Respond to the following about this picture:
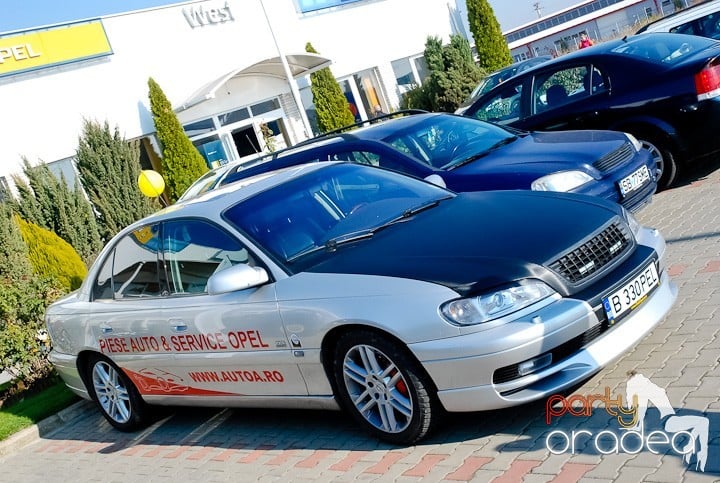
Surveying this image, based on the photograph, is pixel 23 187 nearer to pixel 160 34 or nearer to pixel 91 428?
pixel 160 34

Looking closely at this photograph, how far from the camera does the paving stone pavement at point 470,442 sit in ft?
12.1

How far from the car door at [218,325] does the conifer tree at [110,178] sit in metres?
12.9

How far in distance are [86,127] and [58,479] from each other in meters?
13.6

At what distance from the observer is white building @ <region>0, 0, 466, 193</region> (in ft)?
62.3

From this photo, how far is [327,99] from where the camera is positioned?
2442 centimetres

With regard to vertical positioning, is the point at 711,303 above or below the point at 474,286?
below

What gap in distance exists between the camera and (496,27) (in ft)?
91.9

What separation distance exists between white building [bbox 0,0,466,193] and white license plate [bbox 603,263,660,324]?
1635 centimetres

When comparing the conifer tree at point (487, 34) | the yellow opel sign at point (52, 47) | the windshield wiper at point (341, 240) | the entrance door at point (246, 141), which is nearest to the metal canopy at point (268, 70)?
the entrance door at point (246, 141)

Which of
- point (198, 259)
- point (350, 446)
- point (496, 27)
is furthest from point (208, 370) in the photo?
point (496, 27)

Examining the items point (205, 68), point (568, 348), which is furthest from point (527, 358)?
point (205, 68)

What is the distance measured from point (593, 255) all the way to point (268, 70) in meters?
19.8

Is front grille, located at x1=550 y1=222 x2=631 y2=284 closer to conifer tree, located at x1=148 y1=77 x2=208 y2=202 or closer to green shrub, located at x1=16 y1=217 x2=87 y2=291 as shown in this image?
green shrub, located at x1=16 y1=217 x2=87 y2=291

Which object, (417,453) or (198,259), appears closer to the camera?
(417,453)
